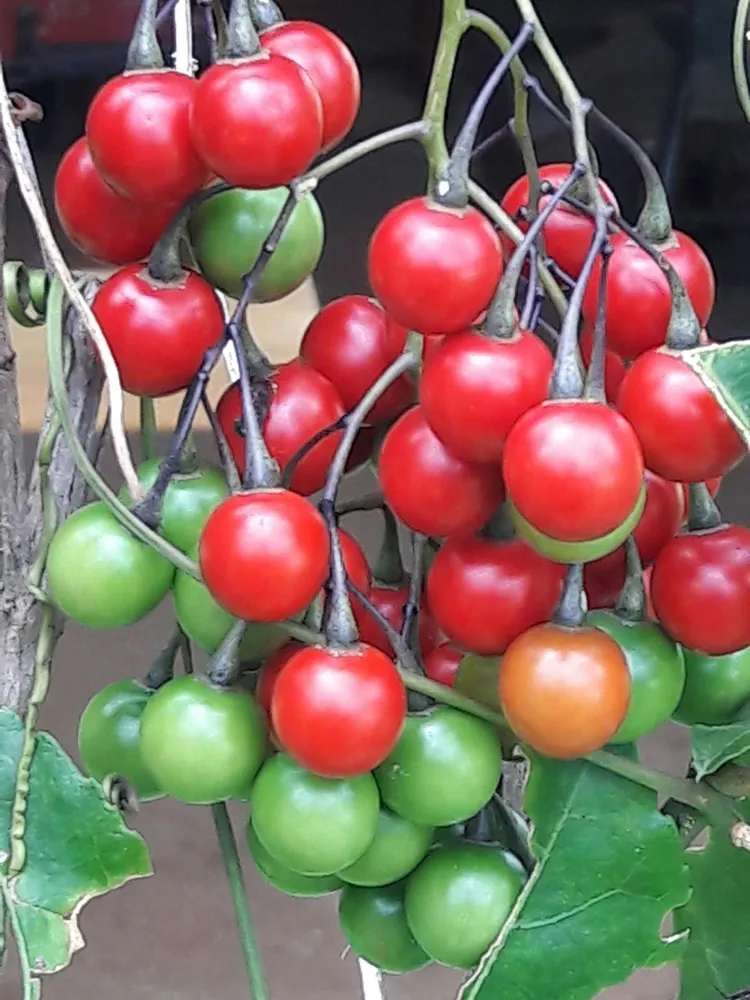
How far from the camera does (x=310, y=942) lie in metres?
1.09

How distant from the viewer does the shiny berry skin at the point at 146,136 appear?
0.28 meters

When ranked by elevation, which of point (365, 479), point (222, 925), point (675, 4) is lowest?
point (222, 925)

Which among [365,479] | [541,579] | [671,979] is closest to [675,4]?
[365,479]

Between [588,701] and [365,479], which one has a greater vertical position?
[588,701]

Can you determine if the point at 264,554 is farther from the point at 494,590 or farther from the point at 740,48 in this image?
the point at 740,48

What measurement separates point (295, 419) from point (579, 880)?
145mm

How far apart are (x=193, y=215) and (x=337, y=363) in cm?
6

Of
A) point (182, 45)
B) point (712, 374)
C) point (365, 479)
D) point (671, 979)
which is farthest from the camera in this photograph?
point (671, 979)

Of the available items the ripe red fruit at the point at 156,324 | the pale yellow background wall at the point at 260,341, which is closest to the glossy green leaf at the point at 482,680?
the ripe red fruit at the point at 156,324

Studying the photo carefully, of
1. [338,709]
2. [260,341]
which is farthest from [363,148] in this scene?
[260,341]

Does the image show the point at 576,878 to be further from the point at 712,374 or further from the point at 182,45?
the point at 182,45

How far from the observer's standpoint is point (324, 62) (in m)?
0.29

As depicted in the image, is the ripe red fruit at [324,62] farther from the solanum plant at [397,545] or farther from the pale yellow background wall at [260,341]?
the pale yellow background wall at [260,341]

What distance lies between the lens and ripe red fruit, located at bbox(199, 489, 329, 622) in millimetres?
260
